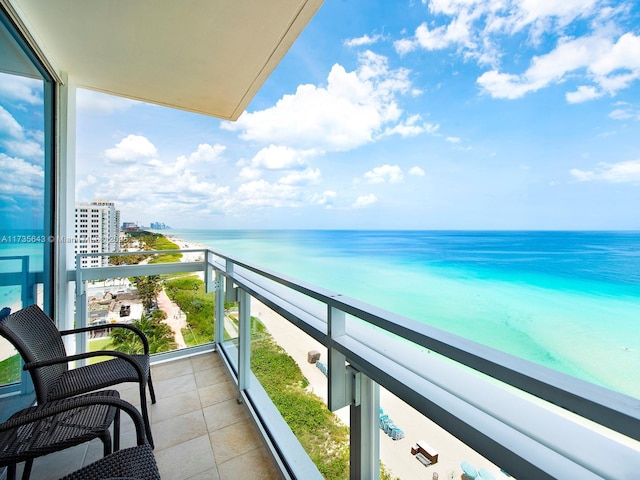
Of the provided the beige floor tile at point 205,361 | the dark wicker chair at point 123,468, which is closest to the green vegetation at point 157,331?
the beige floor tile at point 205,361

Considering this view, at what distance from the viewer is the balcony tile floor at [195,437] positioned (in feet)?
5.02

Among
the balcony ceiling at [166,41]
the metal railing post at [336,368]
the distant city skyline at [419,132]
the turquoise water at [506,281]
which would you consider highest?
the distant city skyline at [419,132]

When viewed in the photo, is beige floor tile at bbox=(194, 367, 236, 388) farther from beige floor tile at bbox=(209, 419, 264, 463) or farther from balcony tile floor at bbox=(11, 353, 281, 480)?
beige floor tile at bbox=(209, 419, 264, 463)

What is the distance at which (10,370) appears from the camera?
5.14ft

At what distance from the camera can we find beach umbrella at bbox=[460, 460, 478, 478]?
0.64m

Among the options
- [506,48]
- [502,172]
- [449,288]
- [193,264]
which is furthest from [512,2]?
→ [193,264]

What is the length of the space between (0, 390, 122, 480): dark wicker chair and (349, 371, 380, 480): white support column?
3.21ft

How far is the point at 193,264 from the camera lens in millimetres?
3004

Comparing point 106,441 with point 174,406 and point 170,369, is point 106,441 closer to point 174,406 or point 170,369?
point 174,406

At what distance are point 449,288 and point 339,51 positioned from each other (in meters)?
11.1

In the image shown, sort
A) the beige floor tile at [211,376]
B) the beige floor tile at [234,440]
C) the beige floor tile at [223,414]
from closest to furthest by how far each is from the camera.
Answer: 1. the beige floor tile at [234,440]
2. the beige floor tile at [223,414]
3. the beige floor tile at [211,376]

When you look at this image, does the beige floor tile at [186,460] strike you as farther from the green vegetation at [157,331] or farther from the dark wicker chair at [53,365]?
the green vegetation at [157,331]

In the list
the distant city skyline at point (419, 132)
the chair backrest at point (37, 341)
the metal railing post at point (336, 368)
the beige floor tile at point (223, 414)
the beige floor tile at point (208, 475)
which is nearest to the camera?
the metal railing post at point (336, 368)

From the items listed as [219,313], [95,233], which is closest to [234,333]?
[219,313]
